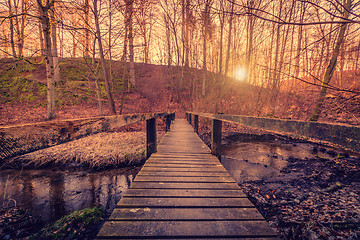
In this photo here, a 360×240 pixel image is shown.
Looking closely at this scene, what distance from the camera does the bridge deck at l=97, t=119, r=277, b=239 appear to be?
150 centimetres

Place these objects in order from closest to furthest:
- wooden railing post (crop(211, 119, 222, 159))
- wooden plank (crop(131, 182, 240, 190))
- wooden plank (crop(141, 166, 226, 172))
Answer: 1. wooden plank (crop(131, 182, 240, 190))
2. wooden plank (crop(141, 166, 226, 172))
3. wooden railing post (crop(211, 119, 222, 159))

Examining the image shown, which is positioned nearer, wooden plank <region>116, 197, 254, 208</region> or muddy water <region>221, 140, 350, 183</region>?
wooden plank <region>116, 197, 254, 208</region>

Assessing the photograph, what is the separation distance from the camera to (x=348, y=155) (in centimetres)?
641

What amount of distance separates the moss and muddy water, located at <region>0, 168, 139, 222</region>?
17.6 inches

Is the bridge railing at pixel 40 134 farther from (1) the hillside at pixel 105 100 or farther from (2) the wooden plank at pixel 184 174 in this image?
(1) the hillside at pixel 105 100

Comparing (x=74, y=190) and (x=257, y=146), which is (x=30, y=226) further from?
(x=257, y=146)

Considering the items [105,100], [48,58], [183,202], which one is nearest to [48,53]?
[48,58]

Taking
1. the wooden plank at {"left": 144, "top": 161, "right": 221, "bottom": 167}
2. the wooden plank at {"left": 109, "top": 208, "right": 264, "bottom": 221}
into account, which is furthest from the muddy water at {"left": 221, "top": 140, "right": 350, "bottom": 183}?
the wooden plank at {"left": 109, "top": 208, "right": 264, "bottom": 221}

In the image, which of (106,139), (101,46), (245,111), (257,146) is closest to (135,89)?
(101,46)

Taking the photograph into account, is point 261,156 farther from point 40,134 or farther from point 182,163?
point 40,134

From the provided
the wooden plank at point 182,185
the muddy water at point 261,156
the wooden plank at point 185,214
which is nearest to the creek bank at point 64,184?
the wooden plank at point 182,185

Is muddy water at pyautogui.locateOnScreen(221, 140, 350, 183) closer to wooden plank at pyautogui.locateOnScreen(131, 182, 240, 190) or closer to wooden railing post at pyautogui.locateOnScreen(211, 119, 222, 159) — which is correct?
wooden railing post at pyautogui.locateOnScreen(211, 119, 222, 159)

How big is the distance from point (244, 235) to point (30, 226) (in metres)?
4.37

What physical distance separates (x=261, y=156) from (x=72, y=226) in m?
6.98
